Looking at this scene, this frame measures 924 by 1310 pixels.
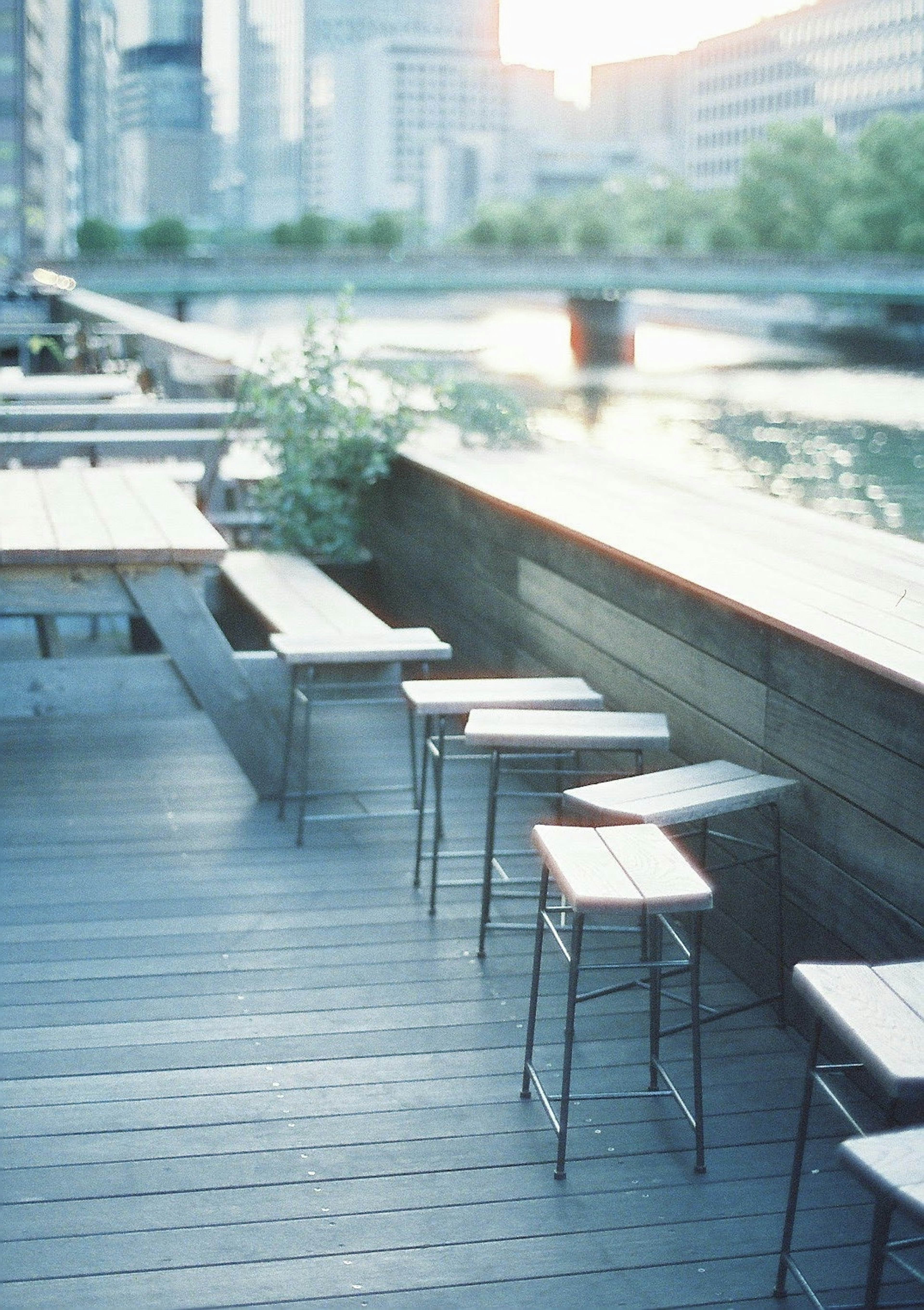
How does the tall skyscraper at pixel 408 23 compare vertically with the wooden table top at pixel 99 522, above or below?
above

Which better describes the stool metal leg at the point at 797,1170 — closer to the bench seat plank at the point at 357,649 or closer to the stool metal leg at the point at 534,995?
the stool metal leg at the point at 534,995

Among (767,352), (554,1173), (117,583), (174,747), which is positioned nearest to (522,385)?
(174,747)

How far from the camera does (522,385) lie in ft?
31.0

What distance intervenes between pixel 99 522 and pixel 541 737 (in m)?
1.80

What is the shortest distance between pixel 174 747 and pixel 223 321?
61.7 metres

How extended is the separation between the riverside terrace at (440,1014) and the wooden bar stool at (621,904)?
0.23 ft

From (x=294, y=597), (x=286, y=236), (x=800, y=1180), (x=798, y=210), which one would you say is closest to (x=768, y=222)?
(x=798, y=210)

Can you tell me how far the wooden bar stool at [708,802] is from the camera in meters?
3.01

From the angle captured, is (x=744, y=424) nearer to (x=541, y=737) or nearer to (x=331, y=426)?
(x=331, y=426)

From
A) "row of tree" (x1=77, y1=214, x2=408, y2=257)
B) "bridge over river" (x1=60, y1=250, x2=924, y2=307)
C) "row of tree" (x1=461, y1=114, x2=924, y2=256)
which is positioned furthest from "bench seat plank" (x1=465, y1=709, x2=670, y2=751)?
"row of tree" (x1=461, y1=114, x2=924, y2=256)

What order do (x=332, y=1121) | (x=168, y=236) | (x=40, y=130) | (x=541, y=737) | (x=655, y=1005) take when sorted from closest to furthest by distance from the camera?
(x=332, y=1121)
(x=655, y=1005)
(x=541, y=737)
(x=168, y=236)
(x=40, y=130)

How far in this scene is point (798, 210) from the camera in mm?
75750

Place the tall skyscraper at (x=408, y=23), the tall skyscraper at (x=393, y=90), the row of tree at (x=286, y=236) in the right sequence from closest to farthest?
the row of tree at (x=286, y=236) < the tall skyscraper at (x=393, y=90) < the tall skyscraper at (x=408, y=23)

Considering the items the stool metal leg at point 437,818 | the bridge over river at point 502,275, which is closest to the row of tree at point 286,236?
the bridge over river at point 502,275
